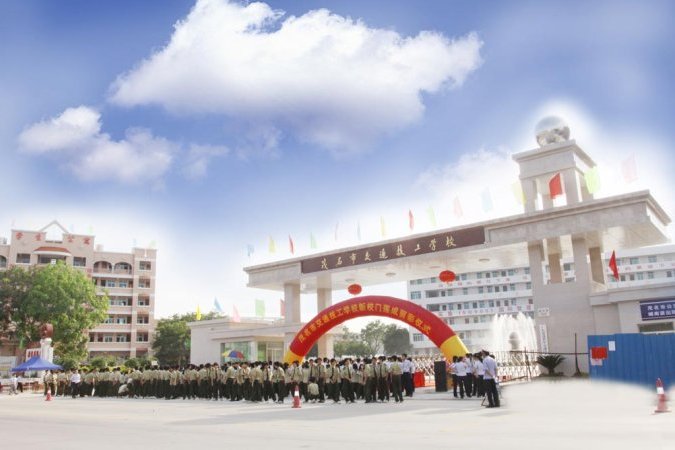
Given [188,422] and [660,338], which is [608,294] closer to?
[660,338]

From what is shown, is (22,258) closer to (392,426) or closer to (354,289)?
(354,289)

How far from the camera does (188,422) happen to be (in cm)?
1041

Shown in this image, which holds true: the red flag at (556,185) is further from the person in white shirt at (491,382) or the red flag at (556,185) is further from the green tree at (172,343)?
the green tree at (172,343)

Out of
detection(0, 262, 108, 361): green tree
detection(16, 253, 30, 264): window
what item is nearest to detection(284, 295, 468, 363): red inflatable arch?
detection(0, 262, 108, 361): green tree

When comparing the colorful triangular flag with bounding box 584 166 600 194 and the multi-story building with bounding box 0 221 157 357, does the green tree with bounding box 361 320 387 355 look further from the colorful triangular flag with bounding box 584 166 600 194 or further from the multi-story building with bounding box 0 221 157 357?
the colorful triangular flag with bounding box 584 166 600 194

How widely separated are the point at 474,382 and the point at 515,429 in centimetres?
595

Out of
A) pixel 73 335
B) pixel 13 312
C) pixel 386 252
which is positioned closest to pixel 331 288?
pixel 386 252

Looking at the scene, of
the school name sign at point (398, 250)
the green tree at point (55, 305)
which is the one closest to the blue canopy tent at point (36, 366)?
the green tree at point (55, 305)

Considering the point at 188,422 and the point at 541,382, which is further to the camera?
the point at 541,382

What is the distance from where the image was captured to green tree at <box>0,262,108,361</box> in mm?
37219

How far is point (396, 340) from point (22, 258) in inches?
1533

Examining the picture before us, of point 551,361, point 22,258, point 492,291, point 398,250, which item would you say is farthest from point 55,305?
point 492,291

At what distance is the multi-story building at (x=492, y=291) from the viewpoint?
196ft

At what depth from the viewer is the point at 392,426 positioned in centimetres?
880
